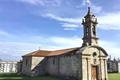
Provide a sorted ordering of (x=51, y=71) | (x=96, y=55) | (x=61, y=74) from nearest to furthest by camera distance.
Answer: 1. (x=96, y=55)
2. (x=61, y=74)
3. (x=51, y=71)

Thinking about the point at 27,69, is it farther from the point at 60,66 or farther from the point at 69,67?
the point at 69,67

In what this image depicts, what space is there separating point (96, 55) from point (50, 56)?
11402 millimetres

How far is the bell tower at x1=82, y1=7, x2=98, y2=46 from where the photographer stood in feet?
107

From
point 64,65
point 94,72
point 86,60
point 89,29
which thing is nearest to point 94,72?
point 94,72

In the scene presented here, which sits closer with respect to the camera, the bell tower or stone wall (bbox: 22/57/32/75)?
the bell tower

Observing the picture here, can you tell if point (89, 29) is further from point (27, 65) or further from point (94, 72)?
point (27, 65)

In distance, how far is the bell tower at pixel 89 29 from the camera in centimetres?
3273

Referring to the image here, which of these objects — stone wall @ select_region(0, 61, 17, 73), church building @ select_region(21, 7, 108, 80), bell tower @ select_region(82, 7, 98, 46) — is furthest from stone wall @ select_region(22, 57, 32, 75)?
stone wall @ select_region(0, 61, 17, 73)

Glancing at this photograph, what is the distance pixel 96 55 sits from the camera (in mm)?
32625

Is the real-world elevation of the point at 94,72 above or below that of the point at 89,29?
below

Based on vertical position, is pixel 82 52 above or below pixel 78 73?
above

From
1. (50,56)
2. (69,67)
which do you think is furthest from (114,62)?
(69,67)

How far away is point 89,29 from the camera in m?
33.0

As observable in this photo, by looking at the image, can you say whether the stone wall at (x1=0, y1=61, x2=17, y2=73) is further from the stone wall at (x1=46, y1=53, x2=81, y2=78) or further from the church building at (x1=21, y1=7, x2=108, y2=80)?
the church building at (x1=21, y1=7, x2=108, y2=80)
